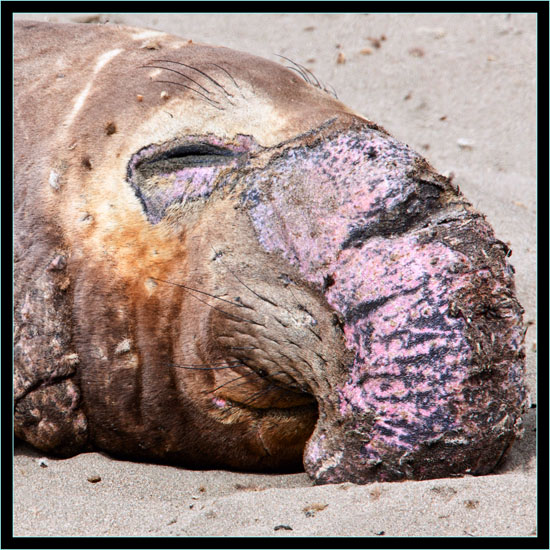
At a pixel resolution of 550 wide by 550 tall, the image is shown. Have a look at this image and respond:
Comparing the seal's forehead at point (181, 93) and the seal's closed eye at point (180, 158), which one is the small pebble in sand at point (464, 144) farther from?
the seal's closed eye at point (180, 158)

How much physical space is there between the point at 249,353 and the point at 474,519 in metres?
A: 0.77

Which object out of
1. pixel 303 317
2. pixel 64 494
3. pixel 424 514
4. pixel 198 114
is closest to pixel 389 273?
pixel 303 317

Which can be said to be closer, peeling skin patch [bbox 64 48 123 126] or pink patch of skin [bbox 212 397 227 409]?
pink patch of skin [bbox 212 397 227 409]

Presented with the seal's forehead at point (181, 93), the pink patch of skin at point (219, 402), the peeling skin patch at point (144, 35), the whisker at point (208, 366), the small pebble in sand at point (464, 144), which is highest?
the small pebble in sand at point (464, 144)

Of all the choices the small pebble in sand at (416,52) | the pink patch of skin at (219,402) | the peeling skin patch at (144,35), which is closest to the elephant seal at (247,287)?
the pink patch of skin at (219,402)

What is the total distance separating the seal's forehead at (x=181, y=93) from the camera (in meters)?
2.55

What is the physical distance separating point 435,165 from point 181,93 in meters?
2.58

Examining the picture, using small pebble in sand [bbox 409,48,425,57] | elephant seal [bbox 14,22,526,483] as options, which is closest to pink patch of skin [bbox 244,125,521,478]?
elephant seal [bbox 14,22,526,483]

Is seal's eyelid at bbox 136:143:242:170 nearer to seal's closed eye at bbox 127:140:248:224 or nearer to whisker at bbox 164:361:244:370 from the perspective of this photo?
seal's closed eye at bbox 127:140:248:224

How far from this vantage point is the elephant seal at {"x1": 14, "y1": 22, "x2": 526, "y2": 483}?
2.21 metres

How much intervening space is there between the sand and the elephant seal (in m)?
0.09

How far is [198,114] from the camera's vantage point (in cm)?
258

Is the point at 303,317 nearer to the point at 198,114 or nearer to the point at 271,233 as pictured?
the point at 271,233

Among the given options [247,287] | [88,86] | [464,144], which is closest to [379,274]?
[247,287]
